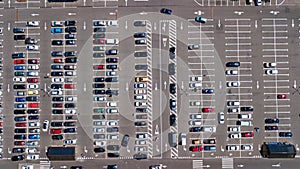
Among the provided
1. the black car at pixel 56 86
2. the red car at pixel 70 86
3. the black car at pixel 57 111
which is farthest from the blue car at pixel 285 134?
the black car at pixel 56 86

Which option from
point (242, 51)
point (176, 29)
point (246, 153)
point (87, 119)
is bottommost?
point (246, 153)

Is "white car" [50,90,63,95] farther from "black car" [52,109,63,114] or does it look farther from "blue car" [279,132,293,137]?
"blue car" [279,132,293,137]

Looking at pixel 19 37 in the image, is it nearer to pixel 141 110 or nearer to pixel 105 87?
pixel 105 87

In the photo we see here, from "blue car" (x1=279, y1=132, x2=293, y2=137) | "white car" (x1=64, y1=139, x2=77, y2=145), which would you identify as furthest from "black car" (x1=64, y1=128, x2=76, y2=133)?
"blue car" (x1=279, y1=132, x2=293, y2=137)

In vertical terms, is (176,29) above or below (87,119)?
above

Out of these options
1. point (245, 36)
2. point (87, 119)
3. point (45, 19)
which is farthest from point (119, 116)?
point (245, 36)

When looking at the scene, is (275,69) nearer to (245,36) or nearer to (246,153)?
(245,36)
